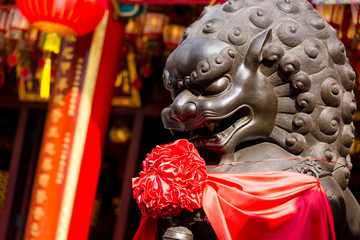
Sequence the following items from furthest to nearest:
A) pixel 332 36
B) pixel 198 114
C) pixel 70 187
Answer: pixel 70 187 < pixel 332 36 < pixel 198 114

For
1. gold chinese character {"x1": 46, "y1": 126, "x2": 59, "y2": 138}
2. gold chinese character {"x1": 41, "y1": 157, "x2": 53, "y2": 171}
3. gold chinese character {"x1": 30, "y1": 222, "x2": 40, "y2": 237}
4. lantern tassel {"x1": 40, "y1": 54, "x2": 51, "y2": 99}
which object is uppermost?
lantern tassel {"x1": 40, "y1": 54, "x2": 51, "y2": 99}

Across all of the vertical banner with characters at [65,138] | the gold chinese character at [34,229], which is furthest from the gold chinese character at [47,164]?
the gold chinese character at [34,229]

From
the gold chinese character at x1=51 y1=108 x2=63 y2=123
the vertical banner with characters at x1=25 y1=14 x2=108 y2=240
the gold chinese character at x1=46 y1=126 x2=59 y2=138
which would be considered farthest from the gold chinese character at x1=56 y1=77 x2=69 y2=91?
the gold chinese character at x1=46 y1=126 x2=59 y2=138

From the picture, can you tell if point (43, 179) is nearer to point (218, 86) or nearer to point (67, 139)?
point (67, 139)

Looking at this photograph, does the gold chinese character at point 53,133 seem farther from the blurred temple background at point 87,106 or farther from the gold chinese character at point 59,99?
the gold chinese character at point 59,99

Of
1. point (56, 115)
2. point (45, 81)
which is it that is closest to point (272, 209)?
point (45, 81)

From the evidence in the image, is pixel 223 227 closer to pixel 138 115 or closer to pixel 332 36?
pixel 332 36

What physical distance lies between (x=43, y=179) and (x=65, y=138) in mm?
307

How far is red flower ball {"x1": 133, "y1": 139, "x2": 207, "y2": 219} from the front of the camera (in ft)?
4.56

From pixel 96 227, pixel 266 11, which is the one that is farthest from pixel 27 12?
pixel 96 227

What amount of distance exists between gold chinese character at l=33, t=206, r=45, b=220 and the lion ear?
2557 mm

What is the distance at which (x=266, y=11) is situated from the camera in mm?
1598

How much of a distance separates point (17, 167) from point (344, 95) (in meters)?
4.73

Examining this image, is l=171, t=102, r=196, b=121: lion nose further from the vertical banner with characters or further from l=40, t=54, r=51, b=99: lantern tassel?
the vertical banner with characters
